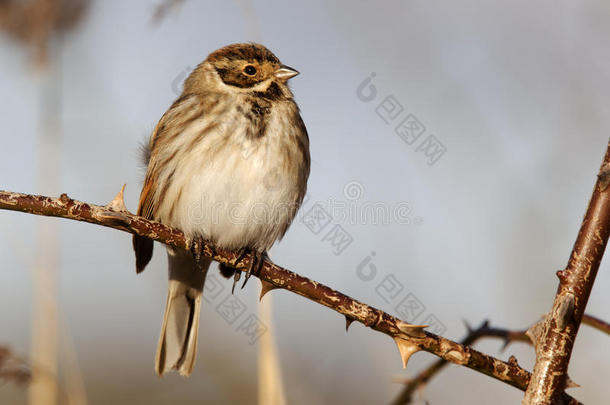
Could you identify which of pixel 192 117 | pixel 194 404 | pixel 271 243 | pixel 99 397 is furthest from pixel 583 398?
pixel 99 397

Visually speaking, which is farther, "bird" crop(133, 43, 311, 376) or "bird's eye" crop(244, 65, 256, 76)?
"bird's eye" crop(244, 65, 256, 76)

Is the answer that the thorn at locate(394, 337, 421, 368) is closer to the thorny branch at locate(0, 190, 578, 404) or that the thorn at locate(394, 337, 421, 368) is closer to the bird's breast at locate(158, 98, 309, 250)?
the thorny branch at locate(0, 190, 578, 404)

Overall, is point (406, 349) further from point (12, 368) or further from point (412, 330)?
point (12, 368)

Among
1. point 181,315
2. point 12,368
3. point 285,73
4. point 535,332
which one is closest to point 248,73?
point 285,73

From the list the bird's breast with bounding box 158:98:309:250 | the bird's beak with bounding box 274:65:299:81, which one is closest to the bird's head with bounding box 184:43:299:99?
the bird's beak with bounding box 274:65:299:81

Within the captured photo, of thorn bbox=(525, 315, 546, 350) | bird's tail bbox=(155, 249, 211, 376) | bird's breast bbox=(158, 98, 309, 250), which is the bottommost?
bird's tail bbox=(155, 249, 211, 376)

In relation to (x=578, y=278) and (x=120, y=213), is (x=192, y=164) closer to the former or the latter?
(x=120, y=213)

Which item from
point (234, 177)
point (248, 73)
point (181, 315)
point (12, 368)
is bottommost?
point (12, 368)

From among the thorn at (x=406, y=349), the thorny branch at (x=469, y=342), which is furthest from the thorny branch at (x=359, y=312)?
the thorny branch at (x=469, y=342)
